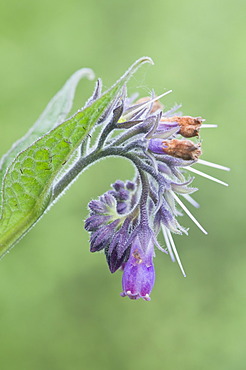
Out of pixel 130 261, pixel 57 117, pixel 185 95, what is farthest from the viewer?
pixel 185 95

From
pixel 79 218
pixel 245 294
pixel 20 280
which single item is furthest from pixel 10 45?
pixel 245 294

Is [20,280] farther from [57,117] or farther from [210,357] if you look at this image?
[57,117]

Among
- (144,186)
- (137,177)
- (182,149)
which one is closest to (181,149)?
(182,149)

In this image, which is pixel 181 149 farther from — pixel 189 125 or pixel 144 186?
pixel 144 186

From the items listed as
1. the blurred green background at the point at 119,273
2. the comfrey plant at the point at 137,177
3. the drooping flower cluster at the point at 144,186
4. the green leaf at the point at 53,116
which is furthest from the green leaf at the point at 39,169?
the blurred green background at the point at 119,273

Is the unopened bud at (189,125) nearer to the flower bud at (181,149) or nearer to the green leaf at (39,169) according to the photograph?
the flower bud at (181,149)

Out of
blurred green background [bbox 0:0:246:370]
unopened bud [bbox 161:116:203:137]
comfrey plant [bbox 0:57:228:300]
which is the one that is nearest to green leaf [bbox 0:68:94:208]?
comfrey plant [bbox 0:57:228:300]

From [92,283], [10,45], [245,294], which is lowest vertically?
[92,283]
